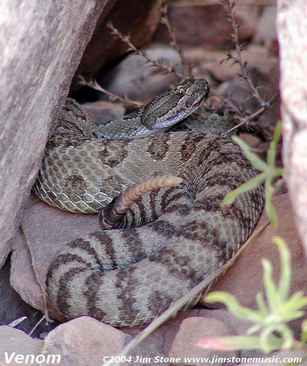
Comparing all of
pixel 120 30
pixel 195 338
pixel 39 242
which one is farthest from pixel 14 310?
pixel 120 30

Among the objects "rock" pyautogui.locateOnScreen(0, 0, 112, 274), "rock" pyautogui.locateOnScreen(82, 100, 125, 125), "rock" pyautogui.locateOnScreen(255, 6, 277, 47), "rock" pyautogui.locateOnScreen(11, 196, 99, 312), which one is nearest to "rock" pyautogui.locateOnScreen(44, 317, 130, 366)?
"rock" pyautogui.locateOnScreen(11, 196, 99, 312)

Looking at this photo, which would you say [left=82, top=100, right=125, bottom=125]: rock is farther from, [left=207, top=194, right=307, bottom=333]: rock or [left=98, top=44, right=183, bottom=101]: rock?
[left=207, top=194, right=307, bottom=333]: rock

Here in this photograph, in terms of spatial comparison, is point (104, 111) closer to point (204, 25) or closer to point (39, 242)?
point (39, 242)

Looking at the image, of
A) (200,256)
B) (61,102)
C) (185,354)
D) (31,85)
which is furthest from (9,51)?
(185,354)

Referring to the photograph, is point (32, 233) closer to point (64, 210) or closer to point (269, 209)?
point (64, 210)

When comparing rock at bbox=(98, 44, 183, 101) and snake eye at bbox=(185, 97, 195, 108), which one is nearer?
snake eye at bbox=(185, 97, 195, 108)

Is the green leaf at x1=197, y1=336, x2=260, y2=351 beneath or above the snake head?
beneath

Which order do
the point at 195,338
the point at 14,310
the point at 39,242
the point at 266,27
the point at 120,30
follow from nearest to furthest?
the point at 195,338
the point at 14,310
the point at 39,242
the point at 120,30
the point at 266,27
